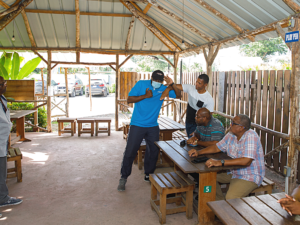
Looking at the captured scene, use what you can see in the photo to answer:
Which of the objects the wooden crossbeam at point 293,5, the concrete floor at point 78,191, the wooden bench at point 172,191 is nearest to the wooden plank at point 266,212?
the wooden bench at point 172,191

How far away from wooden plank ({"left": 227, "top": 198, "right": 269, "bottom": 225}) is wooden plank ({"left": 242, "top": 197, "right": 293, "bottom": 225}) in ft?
0.13

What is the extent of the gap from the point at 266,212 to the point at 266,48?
33.5 meters

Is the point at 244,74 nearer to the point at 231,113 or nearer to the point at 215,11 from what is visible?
the point at 231,113

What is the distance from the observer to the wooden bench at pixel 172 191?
3403 mm

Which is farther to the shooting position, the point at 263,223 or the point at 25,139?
the point at 25,139

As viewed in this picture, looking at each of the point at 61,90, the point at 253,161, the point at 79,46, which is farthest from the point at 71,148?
the point at 61,90

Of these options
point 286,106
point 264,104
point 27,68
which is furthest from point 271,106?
point 27,68

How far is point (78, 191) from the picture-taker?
4523 mm

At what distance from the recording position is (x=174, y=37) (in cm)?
888

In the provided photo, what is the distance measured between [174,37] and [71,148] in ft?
15.6

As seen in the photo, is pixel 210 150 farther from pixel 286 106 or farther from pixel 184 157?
pixel 286 106

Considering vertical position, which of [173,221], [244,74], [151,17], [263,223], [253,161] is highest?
[151,17]

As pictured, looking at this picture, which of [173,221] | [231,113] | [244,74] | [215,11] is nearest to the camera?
[173,221]

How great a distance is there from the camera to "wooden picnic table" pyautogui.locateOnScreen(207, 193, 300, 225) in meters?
2.09
